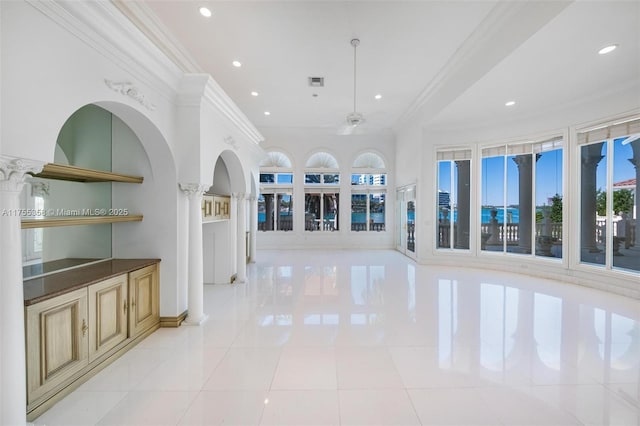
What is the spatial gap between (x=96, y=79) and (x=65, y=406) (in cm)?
277

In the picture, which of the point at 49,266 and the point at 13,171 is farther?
the point at 49,266

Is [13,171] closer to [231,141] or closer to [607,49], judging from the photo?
[231,141]

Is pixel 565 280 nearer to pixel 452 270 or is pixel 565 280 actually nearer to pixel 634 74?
pixel 452 270

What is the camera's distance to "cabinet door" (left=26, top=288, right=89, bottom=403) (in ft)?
6.89

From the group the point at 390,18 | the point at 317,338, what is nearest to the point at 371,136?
the point at 390,18

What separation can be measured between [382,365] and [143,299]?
2.92m

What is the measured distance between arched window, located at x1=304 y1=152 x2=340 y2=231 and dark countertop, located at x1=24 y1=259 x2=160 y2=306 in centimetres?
716

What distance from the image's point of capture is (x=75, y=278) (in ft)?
8.85

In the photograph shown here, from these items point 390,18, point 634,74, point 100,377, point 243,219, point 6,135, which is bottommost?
point 100,377

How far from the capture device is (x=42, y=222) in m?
2.38

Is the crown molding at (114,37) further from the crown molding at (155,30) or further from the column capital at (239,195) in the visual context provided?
the column capital at (239,195)

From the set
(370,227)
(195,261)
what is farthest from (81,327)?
(370,227)

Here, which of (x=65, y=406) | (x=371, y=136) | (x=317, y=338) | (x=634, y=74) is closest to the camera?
(x=65, y=406)

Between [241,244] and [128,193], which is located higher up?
[128,193]
